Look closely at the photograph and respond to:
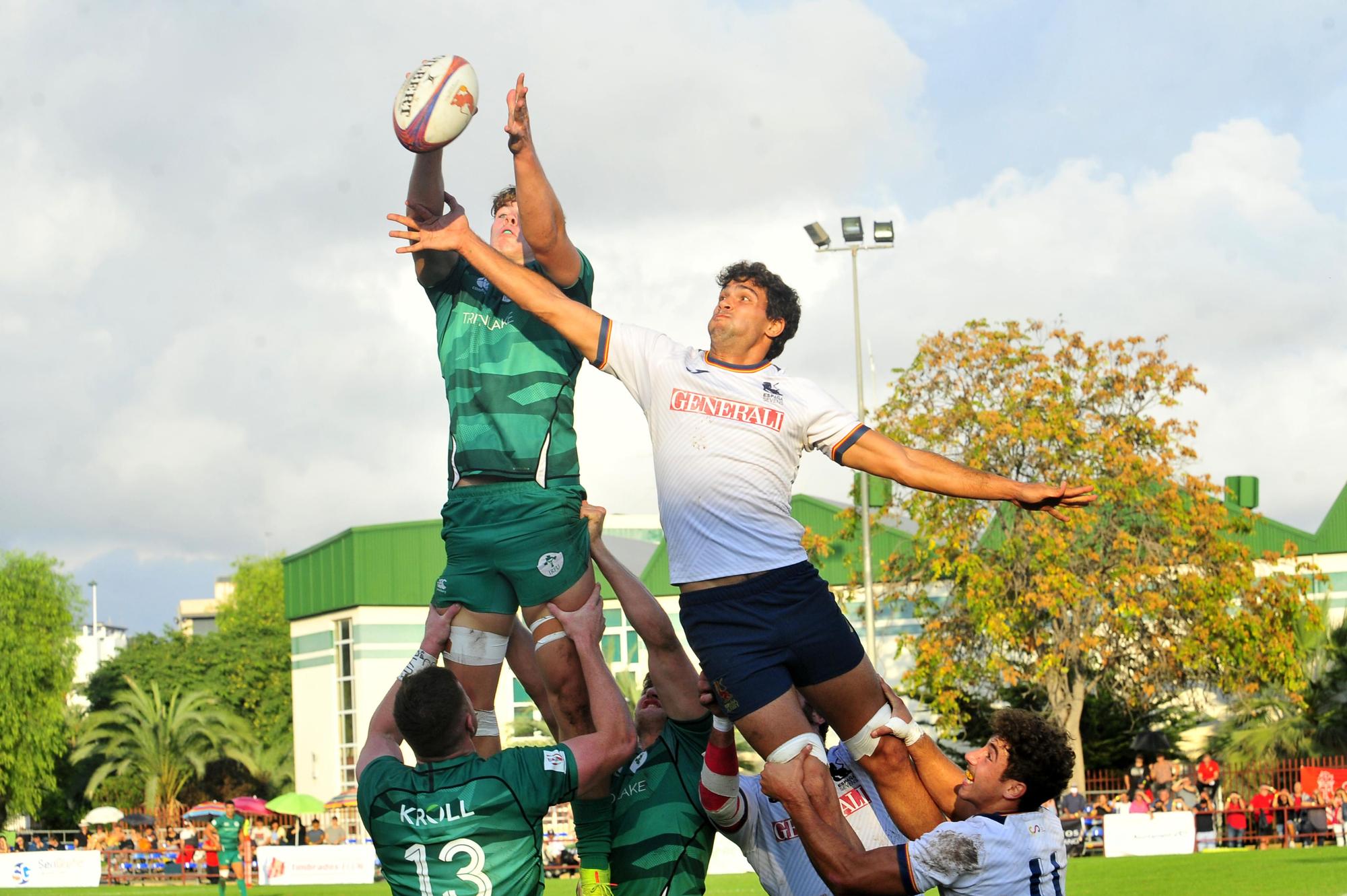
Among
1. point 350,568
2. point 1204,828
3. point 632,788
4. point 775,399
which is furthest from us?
point 350,568

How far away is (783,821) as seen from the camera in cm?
722

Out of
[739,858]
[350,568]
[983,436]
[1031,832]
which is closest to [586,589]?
[1031,832]

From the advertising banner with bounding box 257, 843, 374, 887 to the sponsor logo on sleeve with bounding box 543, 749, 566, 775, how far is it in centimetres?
2638

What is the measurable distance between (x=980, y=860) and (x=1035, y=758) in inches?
19.1

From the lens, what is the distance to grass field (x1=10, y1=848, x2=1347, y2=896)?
18375 mm

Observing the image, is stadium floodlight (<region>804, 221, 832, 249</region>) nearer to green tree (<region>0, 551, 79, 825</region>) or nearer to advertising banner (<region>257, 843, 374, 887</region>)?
advertising banner (<region>257, 843, 374, 887</region>)

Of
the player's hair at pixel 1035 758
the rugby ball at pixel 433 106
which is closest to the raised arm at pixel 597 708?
the player's hair at pixel 1035 758

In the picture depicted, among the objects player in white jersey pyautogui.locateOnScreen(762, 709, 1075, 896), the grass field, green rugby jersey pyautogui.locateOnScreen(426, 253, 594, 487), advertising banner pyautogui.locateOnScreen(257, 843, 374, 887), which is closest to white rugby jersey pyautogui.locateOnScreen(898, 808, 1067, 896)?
player in white jersey pyautogui.locateOnScreen(762, 709, 1075, 896)

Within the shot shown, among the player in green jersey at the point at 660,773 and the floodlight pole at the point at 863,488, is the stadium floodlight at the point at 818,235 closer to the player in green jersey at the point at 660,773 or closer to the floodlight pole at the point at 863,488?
the floodlight pole at the point at 863,488

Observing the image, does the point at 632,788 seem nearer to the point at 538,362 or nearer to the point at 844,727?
the point at 844,727

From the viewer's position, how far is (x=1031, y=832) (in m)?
5.99

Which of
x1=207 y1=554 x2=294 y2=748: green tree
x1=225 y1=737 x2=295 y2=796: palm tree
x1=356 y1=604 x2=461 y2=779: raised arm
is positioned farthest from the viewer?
x1=207 y1=554 x2=294 y2=748: green tree

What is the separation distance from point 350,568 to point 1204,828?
3703cm

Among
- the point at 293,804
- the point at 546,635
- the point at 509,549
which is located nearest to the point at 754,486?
the point at 509,549
